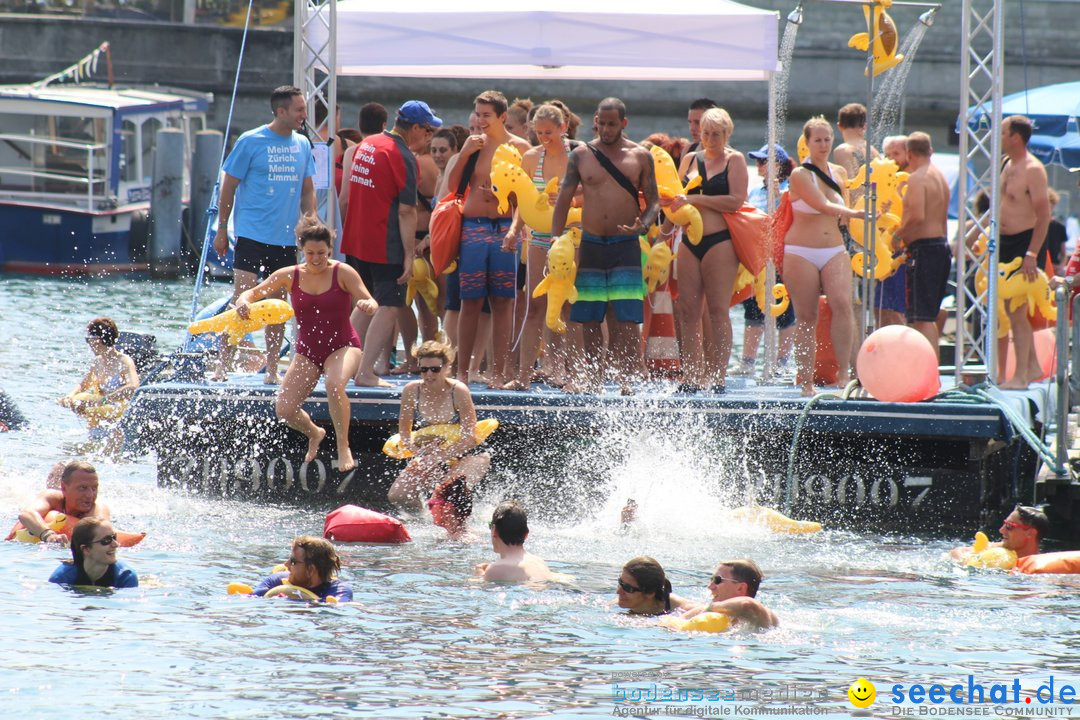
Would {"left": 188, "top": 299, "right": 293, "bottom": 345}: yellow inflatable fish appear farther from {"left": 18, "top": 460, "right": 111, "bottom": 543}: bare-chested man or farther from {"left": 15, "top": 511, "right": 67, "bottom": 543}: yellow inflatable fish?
{"left": 15, "top": 511, "right": 67, "bottom": 543}: yellow inflatable fish

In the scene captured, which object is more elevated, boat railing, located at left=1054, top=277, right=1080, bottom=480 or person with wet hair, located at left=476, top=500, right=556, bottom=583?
boat railing, located at left=1054, top=277, right=1080, bottom=480

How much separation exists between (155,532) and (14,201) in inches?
793

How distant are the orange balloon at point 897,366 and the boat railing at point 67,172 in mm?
21164

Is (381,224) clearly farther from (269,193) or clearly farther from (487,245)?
(269,193)

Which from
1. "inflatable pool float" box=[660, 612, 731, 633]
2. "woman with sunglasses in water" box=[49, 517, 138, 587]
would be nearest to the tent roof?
"woman with sunglasses in water" box=[49, 517, 138, 587]

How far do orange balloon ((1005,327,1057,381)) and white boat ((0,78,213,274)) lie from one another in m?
19.6

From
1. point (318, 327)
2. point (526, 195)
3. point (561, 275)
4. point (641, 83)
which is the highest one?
point (641, 83)

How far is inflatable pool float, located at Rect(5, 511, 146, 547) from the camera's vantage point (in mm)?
9578

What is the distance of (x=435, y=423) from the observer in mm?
10438

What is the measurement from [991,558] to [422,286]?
490 cm

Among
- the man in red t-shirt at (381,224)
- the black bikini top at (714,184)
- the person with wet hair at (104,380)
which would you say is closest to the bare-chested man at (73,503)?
the man in red t-shirt at (381,224)

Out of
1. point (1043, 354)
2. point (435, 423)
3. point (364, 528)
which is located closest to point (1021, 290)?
point (1043, 354)

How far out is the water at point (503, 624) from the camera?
22.6ft

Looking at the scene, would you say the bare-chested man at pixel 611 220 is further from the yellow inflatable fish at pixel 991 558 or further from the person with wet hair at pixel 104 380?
the person with wet hair at pixel 104 380
